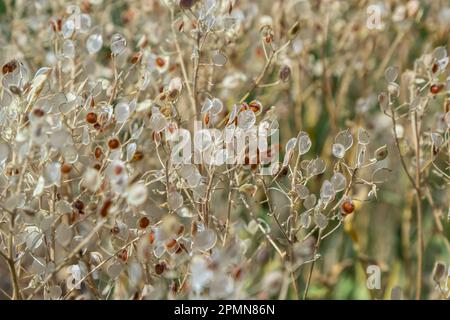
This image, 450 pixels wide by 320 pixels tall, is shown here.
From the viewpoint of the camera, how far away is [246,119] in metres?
0.89

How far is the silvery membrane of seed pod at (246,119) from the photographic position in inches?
35.0

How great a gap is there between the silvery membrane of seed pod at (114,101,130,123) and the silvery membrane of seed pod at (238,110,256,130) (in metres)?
0.15

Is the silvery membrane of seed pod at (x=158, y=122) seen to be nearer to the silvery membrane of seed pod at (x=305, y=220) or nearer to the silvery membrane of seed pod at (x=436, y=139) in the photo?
the silvery membrane of seed pod at (x=305, y=220)

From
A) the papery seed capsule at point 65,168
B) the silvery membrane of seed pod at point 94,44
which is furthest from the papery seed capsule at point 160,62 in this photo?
the papery seed capsule at point 65,168

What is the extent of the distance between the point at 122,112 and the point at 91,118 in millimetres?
46

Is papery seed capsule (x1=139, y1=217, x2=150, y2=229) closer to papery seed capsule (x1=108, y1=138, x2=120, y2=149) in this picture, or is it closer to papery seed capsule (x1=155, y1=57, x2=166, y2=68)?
papery seed capsule (x1=108, y1=138, x2=120, y2=149)

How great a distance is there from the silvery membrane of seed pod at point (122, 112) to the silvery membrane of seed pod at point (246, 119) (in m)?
0.15

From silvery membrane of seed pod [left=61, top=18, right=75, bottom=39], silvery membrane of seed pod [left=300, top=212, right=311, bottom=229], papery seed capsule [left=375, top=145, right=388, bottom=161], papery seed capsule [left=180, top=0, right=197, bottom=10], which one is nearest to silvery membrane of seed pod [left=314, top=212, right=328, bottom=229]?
silvery membrane of seed pod [left=300, top=212, right=311, bottom=229]

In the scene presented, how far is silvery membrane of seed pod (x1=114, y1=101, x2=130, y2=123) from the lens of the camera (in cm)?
92

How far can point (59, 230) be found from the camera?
85 centimetres

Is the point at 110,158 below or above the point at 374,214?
above

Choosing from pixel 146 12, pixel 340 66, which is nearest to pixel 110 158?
pixel 146 12
